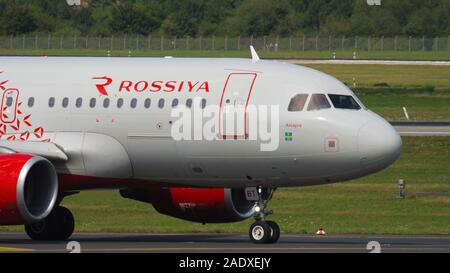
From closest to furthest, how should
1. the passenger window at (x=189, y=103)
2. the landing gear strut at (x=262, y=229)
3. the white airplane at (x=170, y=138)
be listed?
the white airplane at (x=170, y=138)
the landing gear strut at (x=262, y=229)
the passenger window at (x=189, y=103)

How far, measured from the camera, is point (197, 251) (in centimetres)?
2862

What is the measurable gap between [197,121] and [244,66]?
5.78 feet

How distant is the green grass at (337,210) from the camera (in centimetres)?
3766

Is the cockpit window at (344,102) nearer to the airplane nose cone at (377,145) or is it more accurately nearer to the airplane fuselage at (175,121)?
the airplane fuselage at (175,121)

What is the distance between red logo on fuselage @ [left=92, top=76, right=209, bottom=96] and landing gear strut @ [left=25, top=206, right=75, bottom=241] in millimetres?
3532

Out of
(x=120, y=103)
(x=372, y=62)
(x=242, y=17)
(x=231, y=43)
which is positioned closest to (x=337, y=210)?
(x=120, y=103)

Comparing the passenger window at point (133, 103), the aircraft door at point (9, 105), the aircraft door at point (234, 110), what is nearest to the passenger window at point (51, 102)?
the aircraft door at point (9, 105)

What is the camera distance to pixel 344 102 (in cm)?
3056

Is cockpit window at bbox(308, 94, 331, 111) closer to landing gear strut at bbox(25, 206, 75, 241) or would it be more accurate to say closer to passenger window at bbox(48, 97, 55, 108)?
passenger window at bbox(48, 97, 55, 108)

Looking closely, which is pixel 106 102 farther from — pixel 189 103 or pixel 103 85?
pixel 189 103

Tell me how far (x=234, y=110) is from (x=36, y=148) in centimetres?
450

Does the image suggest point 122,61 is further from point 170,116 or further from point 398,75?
point 398,75

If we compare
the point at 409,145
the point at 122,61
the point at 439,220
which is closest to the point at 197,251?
the point at 122,61

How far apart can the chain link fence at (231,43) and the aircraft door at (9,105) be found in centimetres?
9360
